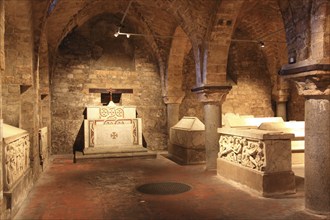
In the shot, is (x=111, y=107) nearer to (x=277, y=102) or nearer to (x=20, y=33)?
(x=20, y=33)

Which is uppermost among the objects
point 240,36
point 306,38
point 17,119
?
point 240,36

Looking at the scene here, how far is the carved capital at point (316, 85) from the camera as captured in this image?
4180 mm

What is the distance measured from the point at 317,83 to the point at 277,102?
9.66m

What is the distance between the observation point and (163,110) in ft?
41.2

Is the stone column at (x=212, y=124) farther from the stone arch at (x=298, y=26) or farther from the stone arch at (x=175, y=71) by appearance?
the stone arch at (x=175, y=71)

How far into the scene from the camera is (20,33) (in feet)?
19.7

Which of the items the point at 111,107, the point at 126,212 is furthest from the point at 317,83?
the point at 111,107

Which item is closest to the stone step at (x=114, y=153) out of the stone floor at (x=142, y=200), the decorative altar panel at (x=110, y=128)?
the decorative altar panel at (x=110, y=128)

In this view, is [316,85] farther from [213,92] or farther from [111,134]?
[111,134]

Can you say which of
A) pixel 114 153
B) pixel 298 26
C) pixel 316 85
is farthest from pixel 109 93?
pixel 316 85

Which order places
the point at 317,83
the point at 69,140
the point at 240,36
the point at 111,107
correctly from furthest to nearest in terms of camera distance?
the point at 240,36, the point at 69,140, the point at 111,107, the point at 317,83

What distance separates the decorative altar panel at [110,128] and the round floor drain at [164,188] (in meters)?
3.95

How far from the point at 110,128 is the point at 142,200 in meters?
5.18

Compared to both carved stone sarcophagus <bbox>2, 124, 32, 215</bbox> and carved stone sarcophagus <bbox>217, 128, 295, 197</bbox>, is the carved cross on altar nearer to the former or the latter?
carved stone sarcophagus <bbox>2, 124, 32, 215</bbox>
